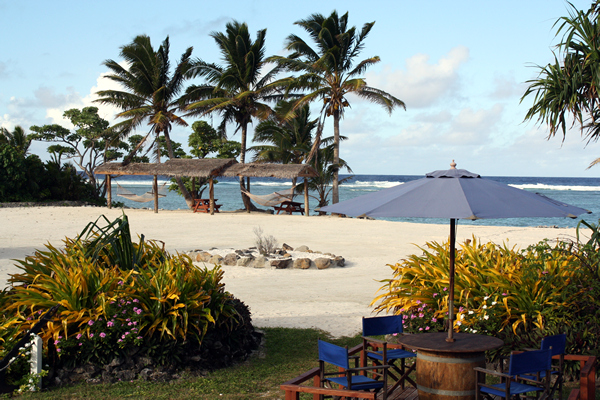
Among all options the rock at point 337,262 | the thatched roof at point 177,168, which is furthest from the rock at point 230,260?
the thatched roof at point 177,168

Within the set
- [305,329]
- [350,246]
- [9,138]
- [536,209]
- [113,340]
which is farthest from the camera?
[9,138]

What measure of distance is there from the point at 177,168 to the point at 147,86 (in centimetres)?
483

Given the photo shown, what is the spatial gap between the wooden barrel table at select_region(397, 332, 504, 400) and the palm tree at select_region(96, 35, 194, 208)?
22735 millimetres

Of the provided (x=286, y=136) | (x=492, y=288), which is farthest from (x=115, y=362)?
(x=286, y=136)

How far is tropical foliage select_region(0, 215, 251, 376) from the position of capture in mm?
4270

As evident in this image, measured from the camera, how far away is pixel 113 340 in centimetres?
434

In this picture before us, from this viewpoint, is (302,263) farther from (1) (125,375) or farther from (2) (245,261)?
(1) (125,375)

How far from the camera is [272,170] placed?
72.8 feet

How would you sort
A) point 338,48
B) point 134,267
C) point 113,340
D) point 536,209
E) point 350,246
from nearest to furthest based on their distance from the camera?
point 536,209 < point 113,340 < point 134,267 < point 350,246 < point 338,48

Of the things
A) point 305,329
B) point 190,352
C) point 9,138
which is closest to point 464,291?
point 305,329

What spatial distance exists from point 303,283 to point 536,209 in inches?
235

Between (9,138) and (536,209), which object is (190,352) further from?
(9,138)

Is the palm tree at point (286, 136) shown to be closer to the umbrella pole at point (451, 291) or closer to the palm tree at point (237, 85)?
the palm tree at point (237, 85)

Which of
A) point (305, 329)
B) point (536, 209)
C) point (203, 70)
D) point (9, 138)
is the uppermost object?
point (203, 70)
